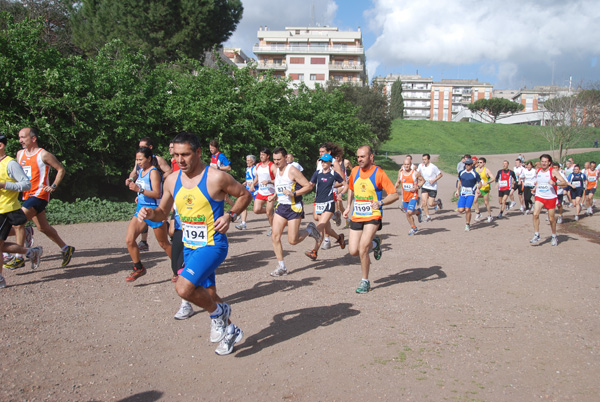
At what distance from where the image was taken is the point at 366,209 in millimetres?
6598

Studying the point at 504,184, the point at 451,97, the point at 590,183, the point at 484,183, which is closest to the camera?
the point at 484,183

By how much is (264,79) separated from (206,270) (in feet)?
54.8

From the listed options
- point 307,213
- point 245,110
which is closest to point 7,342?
point 307,213

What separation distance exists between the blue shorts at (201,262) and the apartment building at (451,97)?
5013 inches

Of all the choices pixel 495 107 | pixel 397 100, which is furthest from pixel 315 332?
pixel 495 107

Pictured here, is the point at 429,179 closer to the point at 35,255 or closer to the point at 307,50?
the point at 35,255

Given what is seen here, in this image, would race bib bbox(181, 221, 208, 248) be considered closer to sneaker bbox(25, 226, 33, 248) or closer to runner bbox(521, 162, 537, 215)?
sneaker bbox(25, 226, 33, 248)

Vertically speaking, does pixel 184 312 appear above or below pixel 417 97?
below

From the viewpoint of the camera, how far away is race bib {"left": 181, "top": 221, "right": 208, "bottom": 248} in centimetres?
434

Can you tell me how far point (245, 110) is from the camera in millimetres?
17797

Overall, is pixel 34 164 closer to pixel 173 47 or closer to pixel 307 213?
pixel 307 213

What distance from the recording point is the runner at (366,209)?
21.3 ft

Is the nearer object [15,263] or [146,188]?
[146,188]

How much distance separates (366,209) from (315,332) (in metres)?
2.14
